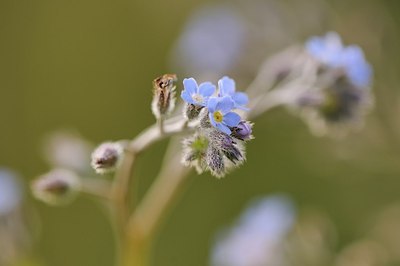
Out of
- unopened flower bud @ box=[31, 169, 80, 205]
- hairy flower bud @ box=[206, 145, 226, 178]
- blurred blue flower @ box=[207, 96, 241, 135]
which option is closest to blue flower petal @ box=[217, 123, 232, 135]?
blurred blue flower @ box=[207, 96, 241, 135]

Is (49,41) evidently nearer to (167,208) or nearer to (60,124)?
(60,124)

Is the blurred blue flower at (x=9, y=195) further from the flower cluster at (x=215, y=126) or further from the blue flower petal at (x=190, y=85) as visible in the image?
the blue flower petal at (x=190, y=85)

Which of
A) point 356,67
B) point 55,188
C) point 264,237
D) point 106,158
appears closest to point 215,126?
point 106,158

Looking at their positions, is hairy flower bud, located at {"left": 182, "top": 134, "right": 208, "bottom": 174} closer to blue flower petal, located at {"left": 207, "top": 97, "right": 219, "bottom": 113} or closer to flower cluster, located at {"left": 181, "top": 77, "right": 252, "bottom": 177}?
flower cluster, located at {"left": 181, "top": 77, "right": 252, "bottom": 177}

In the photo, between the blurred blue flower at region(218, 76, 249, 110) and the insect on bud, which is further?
the insect on bud

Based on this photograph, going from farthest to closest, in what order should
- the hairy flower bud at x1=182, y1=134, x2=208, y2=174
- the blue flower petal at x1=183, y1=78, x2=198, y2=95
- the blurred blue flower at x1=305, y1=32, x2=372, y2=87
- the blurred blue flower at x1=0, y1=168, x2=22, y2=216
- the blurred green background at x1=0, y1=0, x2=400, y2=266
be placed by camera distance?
the blurred green background at x1=0, y1=0, x2=400, y2=266
the blurred blue flower at x1=0, y1=168, x2=22, y2=216
the blurred blue flower at x1=305, y1=32, x2=372, y2=87
the hairy flower bud at x1=182, y1=134, x2=208, y2=174
the blue flower petal at x1=183, y1=78, x2=198, y2=95

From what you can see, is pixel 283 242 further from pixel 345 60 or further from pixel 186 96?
pixel 186 96
